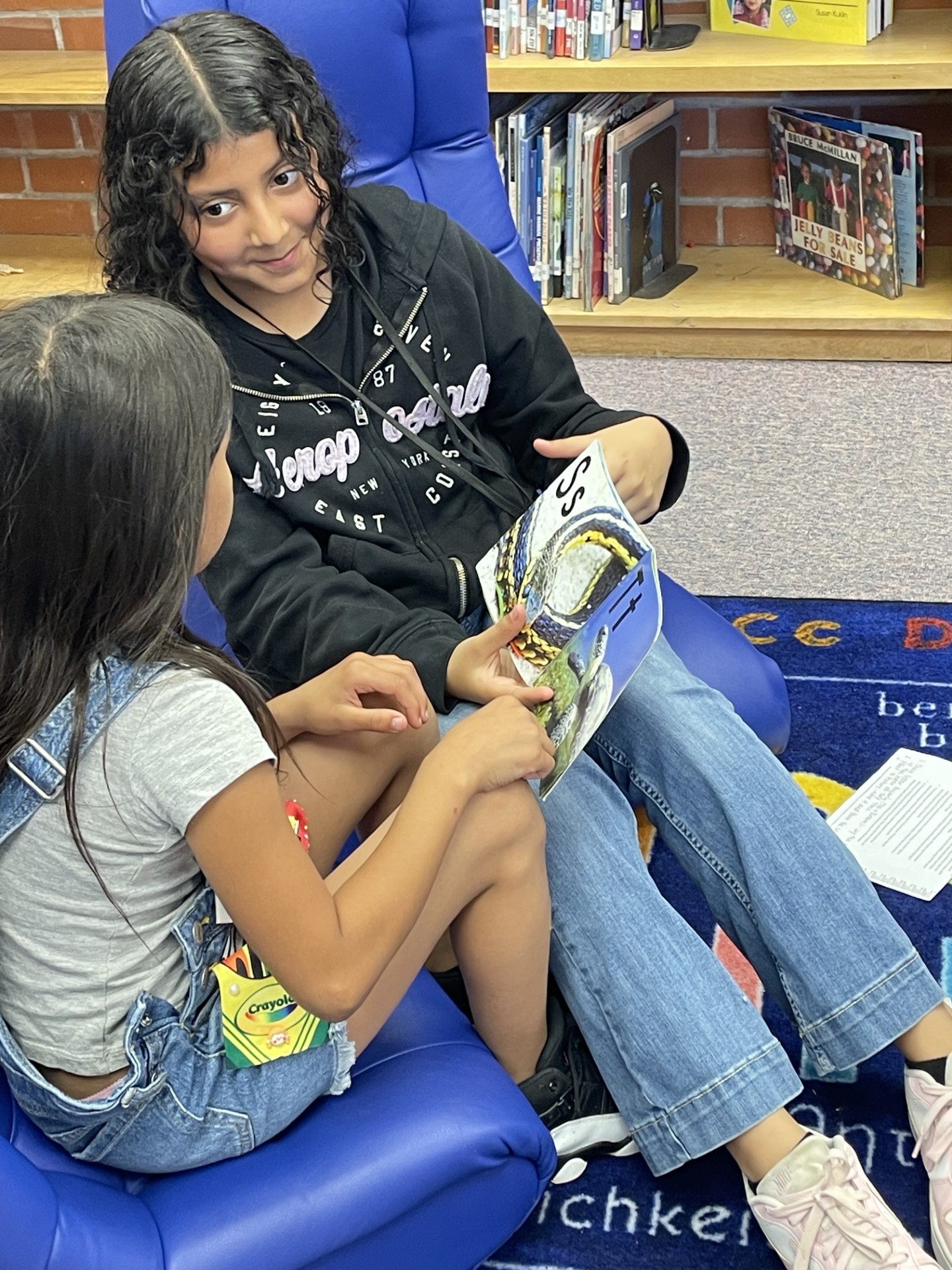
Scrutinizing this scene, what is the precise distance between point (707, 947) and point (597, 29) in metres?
1.91

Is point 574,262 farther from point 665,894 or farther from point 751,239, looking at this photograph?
point 665,894

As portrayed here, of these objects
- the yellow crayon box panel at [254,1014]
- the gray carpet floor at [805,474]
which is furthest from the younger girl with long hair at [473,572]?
the gray carpet floor at [805,474]

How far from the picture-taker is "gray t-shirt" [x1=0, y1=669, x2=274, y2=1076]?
914mm

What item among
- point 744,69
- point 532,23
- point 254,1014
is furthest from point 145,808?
point 532,23

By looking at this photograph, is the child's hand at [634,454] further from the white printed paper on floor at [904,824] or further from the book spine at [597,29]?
the book spine at [597,29]

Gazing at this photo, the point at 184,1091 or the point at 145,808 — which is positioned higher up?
the point at 145,808

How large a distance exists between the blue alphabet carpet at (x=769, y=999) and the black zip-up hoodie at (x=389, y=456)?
0.39m

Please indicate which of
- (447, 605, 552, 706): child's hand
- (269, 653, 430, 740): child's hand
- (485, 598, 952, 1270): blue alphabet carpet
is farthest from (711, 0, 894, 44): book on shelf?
(269, 653, 430, 740): child's hand

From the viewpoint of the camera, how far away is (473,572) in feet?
4.67

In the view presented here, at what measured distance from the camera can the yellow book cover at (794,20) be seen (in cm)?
254

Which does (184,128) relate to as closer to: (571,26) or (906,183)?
(571,26)

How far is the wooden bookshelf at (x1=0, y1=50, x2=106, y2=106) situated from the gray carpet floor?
1049 mm

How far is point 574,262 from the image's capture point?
2.81m

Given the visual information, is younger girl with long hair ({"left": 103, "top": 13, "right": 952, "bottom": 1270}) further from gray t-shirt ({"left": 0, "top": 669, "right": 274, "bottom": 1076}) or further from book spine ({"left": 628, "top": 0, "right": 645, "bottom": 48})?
book spine ({"left": 628, "top": 0, "right": 645, "bottom": 48})
